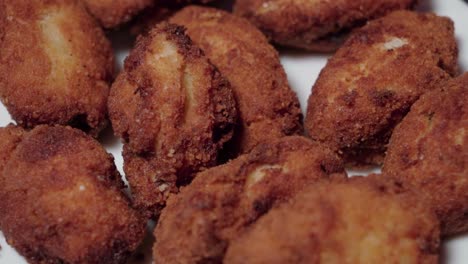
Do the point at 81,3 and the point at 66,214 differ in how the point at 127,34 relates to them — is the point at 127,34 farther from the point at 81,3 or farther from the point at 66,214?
the point at 66,214

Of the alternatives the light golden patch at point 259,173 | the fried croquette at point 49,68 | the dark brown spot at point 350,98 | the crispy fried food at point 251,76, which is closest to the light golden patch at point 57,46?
the fried croquette at point 49,68

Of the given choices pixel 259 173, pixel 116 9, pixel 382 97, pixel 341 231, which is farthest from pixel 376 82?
pixel 116 9

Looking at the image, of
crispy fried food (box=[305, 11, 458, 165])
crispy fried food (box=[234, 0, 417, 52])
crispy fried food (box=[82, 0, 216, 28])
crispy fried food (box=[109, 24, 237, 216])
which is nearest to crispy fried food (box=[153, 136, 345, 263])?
crispy fried food (box=[109, 24, 237, 216])

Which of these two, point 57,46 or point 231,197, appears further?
point 57,46

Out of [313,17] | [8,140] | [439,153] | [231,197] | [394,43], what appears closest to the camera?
[231,197]

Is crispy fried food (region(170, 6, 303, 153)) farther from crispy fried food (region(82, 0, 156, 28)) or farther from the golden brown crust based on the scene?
the golden brown crust

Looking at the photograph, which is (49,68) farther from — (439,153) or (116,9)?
(439,153)
